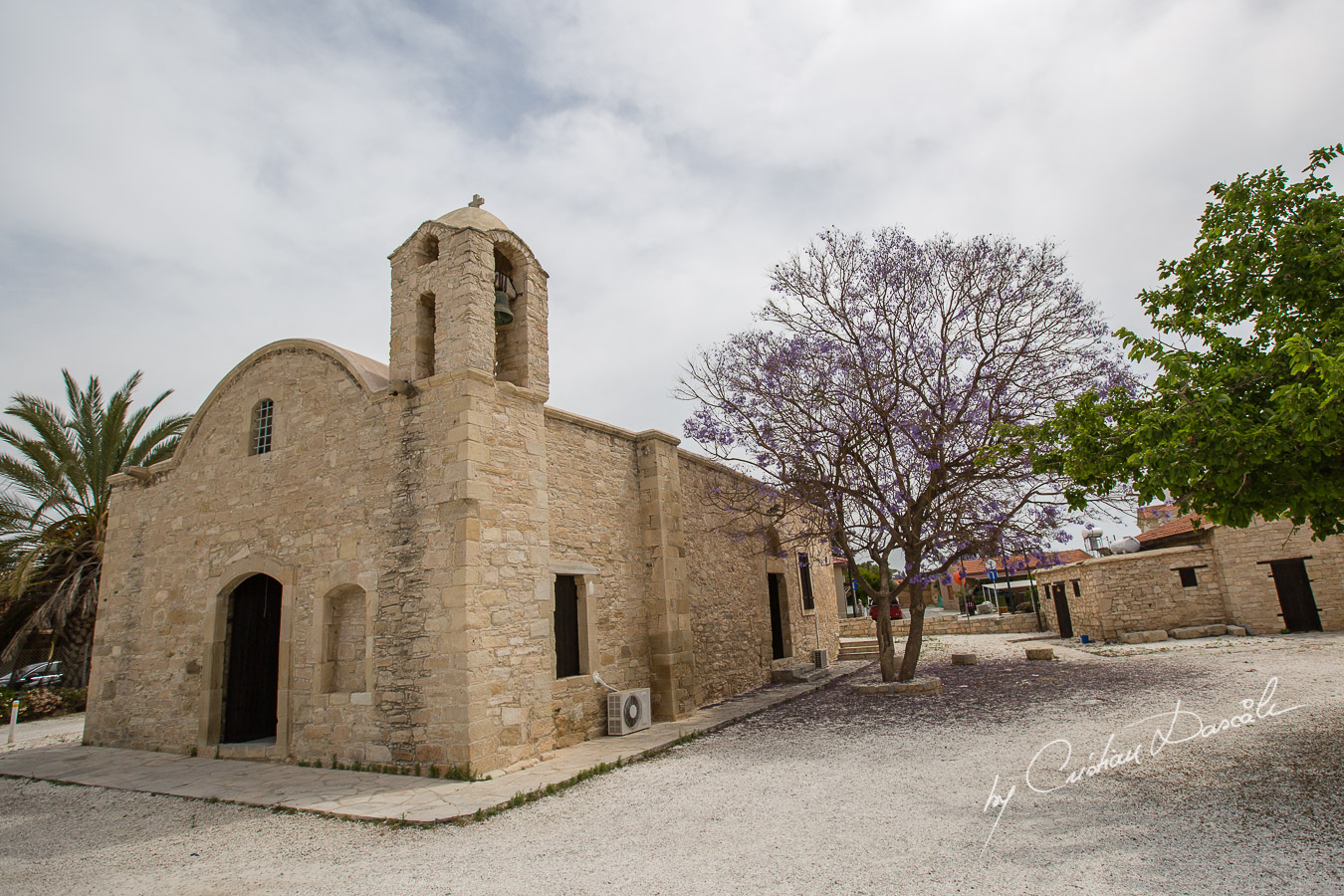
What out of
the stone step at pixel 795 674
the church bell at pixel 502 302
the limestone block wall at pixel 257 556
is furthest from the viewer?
the stone step at pixel 795 674

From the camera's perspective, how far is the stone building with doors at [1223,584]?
14875mm

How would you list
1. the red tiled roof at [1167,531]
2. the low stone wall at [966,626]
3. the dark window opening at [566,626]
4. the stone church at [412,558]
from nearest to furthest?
the stone church at [412,558]
the dark window opening at [566,626]
the red tiled roof at [1167,531]
the low stone wall at [966,626]

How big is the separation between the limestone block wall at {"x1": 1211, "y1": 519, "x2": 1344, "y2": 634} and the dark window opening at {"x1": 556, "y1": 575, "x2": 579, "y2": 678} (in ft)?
48.4

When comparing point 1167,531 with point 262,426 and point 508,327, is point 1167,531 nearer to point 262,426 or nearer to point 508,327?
point 508,327

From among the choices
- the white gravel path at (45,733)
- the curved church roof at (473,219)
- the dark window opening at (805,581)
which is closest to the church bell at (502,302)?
the curved church roof at (473,219)

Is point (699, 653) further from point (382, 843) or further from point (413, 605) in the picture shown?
point (382, 843)

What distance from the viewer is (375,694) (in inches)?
295

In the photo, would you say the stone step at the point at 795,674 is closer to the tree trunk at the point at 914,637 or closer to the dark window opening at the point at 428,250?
the tree trunk at the point at 914,637

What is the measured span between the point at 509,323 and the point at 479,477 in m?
2.51

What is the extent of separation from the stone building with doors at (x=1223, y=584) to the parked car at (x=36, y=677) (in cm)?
2480

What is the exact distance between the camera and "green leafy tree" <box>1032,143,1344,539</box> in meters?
4.37

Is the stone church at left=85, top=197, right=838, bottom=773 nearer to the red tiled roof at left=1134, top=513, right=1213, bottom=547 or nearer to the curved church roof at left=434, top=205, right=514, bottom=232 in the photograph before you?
the curved church roof at left=434, top=205, right=514, bottom=232

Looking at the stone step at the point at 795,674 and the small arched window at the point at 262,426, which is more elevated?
the small arched window at the point at 262,426

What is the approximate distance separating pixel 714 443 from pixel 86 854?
9.29 metres
